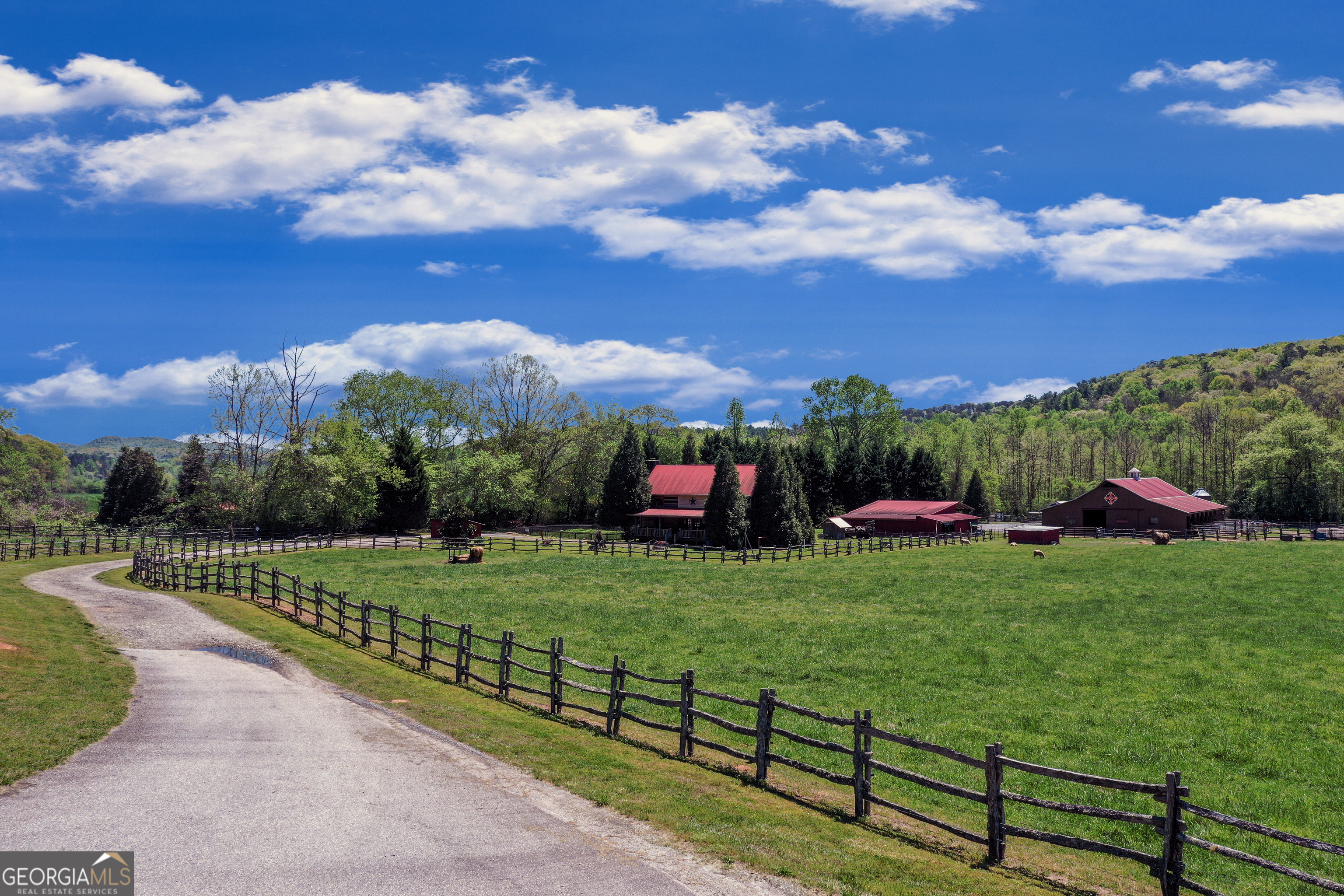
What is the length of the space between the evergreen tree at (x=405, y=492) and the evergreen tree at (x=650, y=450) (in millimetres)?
30931

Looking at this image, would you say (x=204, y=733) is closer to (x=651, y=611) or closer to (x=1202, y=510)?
(x=651, y=611)

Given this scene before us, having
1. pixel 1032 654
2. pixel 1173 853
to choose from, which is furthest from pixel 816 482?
pixel 1173 853

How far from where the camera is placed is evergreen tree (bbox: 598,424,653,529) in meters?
86.6

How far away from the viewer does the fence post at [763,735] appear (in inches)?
559

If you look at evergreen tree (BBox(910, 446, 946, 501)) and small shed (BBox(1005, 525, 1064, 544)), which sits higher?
evergreen tree (BBox(910, 446, 946, 501))

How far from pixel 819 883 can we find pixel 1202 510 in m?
89.7

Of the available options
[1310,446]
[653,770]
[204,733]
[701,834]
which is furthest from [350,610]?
[1310,446]

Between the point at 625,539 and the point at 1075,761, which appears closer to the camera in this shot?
the point at 1075,761

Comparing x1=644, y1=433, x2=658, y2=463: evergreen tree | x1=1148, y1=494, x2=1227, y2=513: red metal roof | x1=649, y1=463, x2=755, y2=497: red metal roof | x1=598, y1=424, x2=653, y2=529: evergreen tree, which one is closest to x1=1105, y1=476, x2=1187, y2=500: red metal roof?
x1=1148, y1=494, x2=1227, y2=513: red metal roof

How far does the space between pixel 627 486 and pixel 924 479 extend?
129ft

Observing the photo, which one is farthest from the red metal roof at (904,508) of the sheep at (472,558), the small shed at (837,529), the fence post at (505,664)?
the fence post at (505,664)

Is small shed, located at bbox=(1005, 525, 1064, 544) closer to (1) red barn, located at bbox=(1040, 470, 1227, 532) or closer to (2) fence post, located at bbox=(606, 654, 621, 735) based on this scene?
(1) red barn, located at bbox=(1040, 470, 1227, 532)

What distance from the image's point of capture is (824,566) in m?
51.0

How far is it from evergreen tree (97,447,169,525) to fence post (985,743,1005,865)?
10505 centimetres
